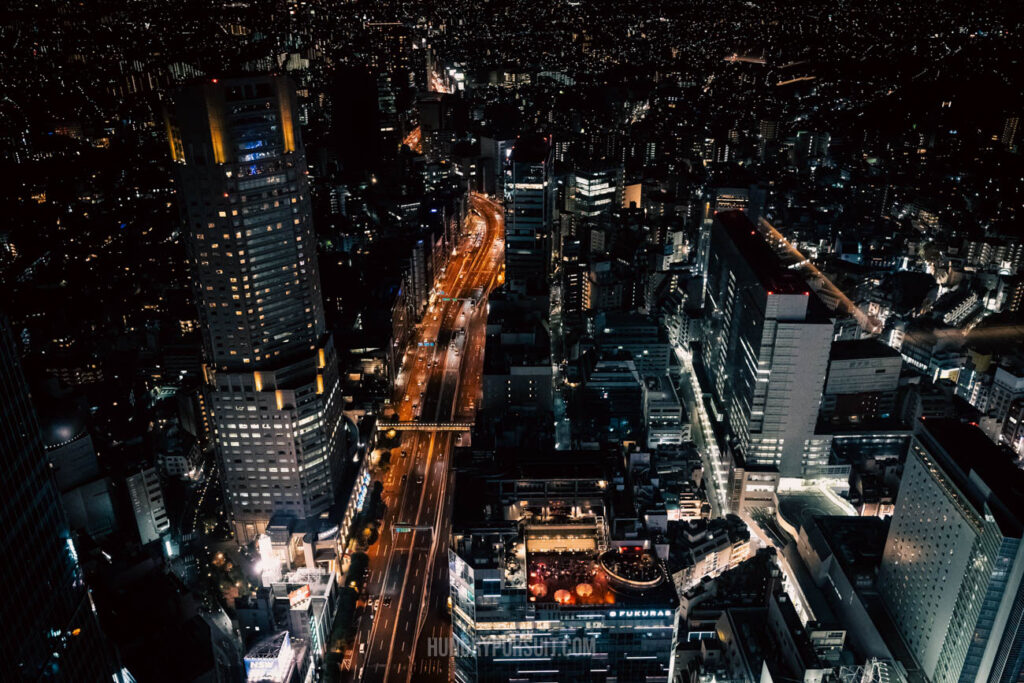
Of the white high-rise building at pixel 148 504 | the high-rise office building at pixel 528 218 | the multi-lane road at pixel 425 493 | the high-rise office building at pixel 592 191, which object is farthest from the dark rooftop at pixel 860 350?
the white high-rise building at pixel 148 504

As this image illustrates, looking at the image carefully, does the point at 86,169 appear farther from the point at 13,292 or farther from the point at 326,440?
the point at 326,440

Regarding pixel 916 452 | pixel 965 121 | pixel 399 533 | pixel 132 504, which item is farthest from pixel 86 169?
Result: pixel 965 121

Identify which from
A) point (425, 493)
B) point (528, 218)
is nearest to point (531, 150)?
point (528, 218)

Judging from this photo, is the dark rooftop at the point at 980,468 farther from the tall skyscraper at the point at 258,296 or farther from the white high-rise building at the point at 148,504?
the white high-rise building at the point at 148,504

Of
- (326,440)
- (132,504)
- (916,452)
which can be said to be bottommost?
(132,504)

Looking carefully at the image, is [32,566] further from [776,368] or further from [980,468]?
[776,368]

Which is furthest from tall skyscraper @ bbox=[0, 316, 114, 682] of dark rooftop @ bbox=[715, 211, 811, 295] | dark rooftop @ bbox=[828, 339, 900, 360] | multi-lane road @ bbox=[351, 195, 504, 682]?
dark rooftop @ bbox=[828, 339, 900, 360]
